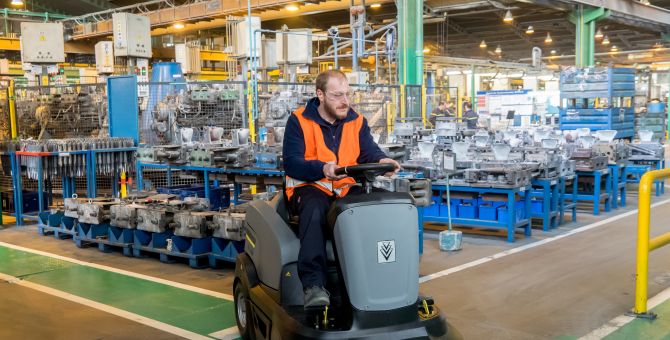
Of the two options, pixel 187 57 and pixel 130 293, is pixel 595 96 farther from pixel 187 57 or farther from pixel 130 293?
pixel 130 293

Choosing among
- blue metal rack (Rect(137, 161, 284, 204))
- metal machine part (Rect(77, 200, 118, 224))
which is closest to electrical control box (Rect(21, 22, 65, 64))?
blue metal rack (Rect(137, 161, 284, 204))

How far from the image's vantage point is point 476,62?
20.6 m

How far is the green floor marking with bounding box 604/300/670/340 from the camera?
13.8 feet

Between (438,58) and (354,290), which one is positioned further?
(438,58)

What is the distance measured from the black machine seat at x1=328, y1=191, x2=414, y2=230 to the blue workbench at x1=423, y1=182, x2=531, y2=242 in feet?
14.7

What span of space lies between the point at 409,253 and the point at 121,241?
4.67 m

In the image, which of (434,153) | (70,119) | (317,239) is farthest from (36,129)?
(317,239)

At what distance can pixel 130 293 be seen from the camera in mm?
5422

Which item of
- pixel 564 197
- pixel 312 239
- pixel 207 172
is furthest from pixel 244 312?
pixel 564 197

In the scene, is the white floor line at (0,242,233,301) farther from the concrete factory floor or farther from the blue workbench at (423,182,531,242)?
the blue workbench at (423,182,531,242)

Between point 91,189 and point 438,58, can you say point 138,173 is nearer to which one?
point 91,189

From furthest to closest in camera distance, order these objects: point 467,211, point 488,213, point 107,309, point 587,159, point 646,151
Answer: point 646,151, point 587,159, point 467,211, point 488,213, point 107,309

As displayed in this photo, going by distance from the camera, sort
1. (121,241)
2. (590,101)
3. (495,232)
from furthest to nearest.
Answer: (590,101)
(495,232)
(121,241)

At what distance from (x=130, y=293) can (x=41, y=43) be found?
24.9 ft
